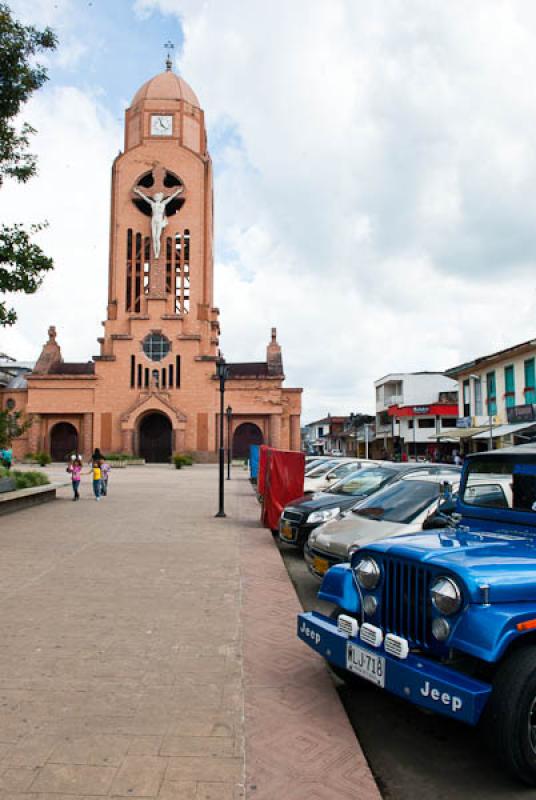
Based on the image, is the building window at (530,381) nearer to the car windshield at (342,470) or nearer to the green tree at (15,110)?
the car windshield at (342,470)

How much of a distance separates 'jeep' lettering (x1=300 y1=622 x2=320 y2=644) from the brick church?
1738 inches

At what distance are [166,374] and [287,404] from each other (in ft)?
35.5

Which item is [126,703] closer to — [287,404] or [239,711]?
[239,711]

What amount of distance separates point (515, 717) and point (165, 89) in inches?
2323

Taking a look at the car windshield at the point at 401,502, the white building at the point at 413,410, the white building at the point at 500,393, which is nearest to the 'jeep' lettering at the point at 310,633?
the car windshield at the point at 401,502

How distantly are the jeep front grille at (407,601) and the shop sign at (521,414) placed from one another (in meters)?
26.2

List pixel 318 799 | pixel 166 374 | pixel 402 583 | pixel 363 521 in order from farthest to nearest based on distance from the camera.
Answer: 1. pixel 166 374
2. pixel 363 521
3. pixel 402 583
4. pixel 318 799

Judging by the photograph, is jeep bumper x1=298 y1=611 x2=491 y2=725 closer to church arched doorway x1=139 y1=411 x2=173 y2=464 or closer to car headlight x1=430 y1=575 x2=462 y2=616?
car headlight x1=430 y1=575 x2=462 y2=616

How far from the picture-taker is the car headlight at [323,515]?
368 inches

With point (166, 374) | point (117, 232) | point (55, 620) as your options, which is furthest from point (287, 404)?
point (55, 620)

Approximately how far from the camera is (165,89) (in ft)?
174

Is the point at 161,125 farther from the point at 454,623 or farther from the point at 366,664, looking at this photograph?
the point at 454,623

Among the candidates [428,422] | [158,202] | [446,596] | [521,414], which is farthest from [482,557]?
[428,422]

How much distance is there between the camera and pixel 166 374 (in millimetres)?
49438
